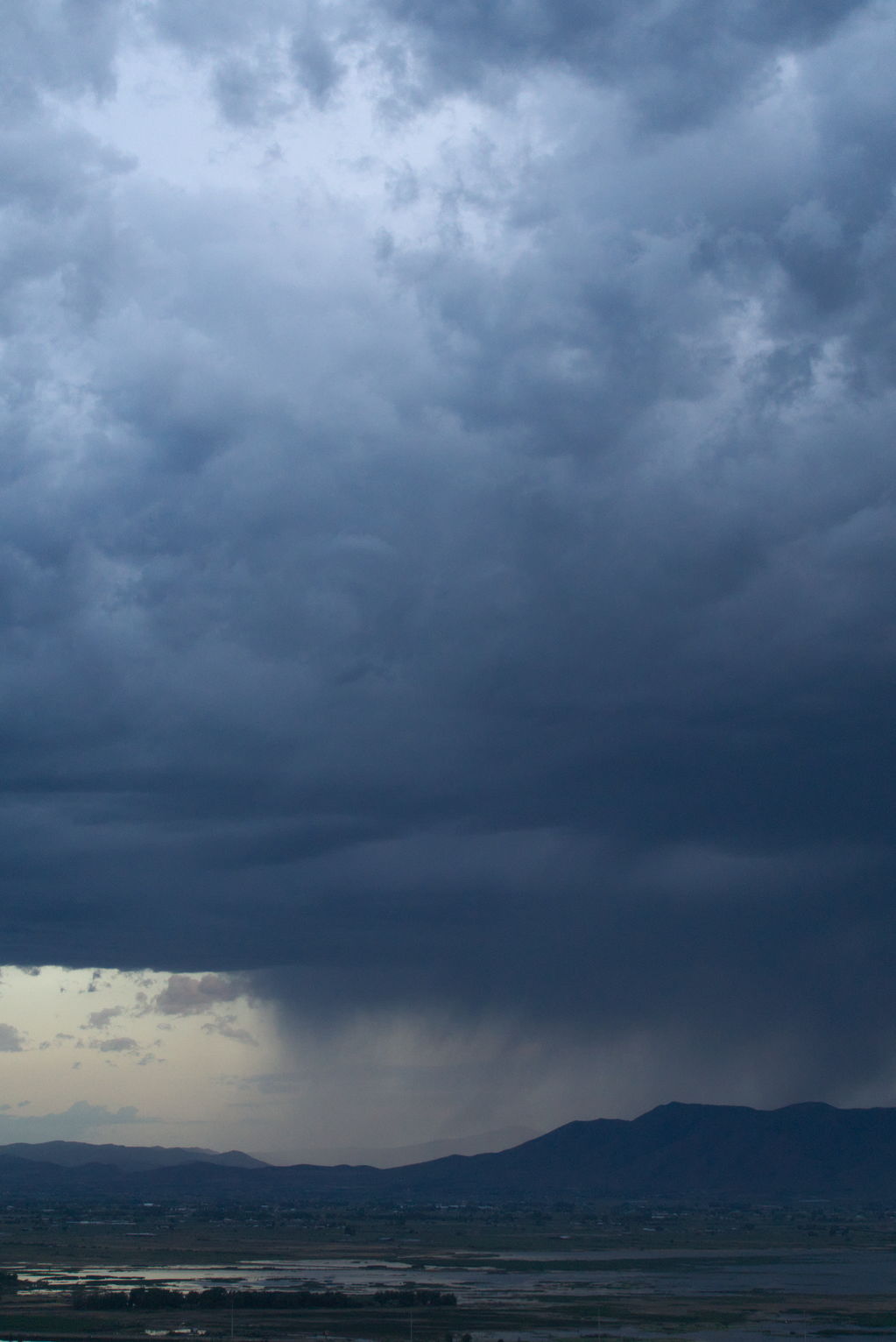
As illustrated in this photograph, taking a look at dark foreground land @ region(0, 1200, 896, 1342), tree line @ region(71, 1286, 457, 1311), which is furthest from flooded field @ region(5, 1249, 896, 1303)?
tree line @ region(71, 1286, 457, 1311)

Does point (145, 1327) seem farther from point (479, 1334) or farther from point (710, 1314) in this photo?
point (710, 1314)

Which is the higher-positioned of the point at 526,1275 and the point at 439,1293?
the point at 439,1293

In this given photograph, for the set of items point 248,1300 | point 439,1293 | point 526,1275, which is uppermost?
point 248,1300

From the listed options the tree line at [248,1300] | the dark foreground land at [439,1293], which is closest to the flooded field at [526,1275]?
the dark foreground land at [439,1293]

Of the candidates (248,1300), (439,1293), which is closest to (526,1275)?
(439,1293)

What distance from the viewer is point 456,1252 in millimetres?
186125

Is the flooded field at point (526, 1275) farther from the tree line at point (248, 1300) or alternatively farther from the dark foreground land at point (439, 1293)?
the tree line at point (248, 1300)

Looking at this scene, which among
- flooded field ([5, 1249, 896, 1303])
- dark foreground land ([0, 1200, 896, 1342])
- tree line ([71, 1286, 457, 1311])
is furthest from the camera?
flooded field ([5, 1249, 896, 1303])

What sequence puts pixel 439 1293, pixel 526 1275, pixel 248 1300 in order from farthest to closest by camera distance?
pixel 526 1275 < pixel 439 1293 < pixel 248 1300

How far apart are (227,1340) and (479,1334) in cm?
1853

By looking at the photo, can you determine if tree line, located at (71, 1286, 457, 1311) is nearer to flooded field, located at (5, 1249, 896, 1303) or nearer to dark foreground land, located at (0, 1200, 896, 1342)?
dark foreground land, located at (0, 1200, 896, 1342)

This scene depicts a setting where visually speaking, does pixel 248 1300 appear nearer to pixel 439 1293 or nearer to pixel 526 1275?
pixel 439 1293

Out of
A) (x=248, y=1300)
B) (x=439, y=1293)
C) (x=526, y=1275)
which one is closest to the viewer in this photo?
(x=248, y=1300)

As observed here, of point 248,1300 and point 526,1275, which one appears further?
point 526,1275
